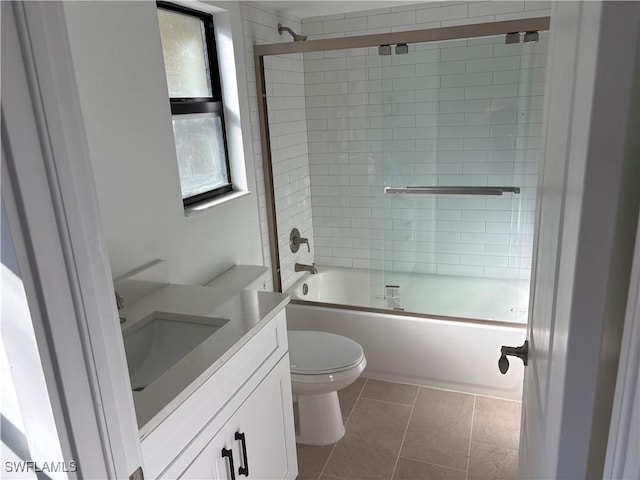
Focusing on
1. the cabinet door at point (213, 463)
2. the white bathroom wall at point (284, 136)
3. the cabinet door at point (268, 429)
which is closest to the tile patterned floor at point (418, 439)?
the cabinet door at point (268, 429)

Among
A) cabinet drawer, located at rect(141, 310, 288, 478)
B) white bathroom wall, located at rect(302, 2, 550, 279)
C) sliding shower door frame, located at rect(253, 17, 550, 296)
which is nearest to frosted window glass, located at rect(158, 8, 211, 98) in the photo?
sliding shower door frame, located at rect(253, 17, 550, 296)

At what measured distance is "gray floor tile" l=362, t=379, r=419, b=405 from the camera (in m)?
2.62

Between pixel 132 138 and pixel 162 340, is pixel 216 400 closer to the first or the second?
pixel 162 340

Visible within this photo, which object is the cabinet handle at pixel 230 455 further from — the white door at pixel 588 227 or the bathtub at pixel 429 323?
the bathtub at pixel 429 323

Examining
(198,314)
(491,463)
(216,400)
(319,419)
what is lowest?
(491,463)

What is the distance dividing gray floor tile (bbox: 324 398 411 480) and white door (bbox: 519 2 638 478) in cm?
141

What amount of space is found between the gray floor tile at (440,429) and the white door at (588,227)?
144cm

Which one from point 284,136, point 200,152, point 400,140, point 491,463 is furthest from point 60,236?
point 400,140

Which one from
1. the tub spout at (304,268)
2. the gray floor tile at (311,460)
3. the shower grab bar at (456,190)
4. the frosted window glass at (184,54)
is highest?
the frosted window glass at (184,54)

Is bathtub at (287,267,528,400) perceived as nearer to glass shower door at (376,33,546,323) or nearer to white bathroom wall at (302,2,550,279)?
glass shower door at (376,33,546,323)

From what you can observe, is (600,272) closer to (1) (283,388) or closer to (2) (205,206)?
(1) (283,388)

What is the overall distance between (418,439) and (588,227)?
6.49ft

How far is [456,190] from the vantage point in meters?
3.15

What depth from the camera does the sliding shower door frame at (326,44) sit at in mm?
2281
